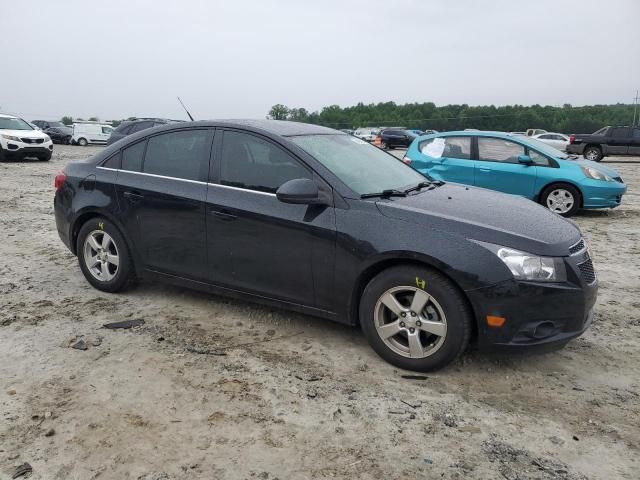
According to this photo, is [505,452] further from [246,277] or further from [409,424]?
[246,277]

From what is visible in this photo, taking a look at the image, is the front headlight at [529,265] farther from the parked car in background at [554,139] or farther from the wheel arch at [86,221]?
the parked car in background at [554,139]

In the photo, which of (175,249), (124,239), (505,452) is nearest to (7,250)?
(124,239)

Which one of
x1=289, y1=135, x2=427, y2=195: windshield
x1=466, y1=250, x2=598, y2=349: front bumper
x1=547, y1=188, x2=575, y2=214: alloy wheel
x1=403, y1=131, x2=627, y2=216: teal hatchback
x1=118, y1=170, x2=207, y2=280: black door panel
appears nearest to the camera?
x1=466, y1=250, x2=598, y2=349: front bumper

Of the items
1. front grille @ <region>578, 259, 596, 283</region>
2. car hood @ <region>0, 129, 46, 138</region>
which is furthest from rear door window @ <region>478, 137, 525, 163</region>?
car hood @ <region>0, 129, 46, 138</region>

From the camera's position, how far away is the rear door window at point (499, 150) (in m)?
9.45

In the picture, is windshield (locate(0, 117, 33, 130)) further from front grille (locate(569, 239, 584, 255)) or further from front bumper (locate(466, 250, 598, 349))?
front grille (locate(569, 239, 584, 255))

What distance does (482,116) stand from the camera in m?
70.7

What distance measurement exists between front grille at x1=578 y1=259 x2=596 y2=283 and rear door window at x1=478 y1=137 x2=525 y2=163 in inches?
239

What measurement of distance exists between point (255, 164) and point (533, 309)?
2.23m

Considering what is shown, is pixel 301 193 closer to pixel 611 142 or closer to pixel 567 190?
pixel 567 190

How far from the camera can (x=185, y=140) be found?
459cm

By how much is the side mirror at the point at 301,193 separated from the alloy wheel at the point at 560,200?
6917mm

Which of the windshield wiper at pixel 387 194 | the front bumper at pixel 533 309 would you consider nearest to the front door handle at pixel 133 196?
the windshield wiper at pixel 387 194

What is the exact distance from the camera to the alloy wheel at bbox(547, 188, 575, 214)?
9484 mm
